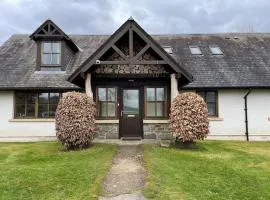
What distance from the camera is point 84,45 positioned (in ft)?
72.7

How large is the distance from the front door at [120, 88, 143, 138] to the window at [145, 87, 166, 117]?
434 millimetres

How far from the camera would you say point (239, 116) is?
1784 cm

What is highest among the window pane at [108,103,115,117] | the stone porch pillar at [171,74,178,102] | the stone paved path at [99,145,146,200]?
the stone porch pillar at [171,74,178,102]

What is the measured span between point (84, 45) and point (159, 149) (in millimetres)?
11742

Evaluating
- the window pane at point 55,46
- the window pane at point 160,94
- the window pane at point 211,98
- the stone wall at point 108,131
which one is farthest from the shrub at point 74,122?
the window pane at point 211,98

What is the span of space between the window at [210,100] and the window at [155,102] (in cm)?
310

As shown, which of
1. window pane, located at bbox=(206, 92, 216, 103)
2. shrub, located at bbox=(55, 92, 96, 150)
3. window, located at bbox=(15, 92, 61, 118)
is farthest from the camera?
window pane, located at bbox=(206, 92, 216, 103)

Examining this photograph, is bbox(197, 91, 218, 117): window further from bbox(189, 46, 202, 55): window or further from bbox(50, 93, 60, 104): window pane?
bbox(50, 93, 60, 104): window pane

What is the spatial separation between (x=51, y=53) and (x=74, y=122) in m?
7.03

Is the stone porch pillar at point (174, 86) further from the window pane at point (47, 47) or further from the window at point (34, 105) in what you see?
the window pane at point (47, 47)

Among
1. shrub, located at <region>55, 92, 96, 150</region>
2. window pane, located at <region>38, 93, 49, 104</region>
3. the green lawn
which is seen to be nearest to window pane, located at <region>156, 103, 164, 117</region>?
the green lawn

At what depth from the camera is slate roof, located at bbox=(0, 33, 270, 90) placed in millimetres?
17781

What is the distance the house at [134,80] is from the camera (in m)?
14.8

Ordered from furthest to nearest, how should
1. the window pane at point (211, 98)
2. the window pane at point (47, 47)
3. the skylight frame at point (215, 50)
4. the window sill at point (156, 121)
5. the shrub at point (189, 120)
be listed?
the skylight frame at point (215, 50) → the window pane at point (47, 47) → the window pane at point (211, 98) → the window sill at point (156, 121) → the shrub at point (189, 120)
